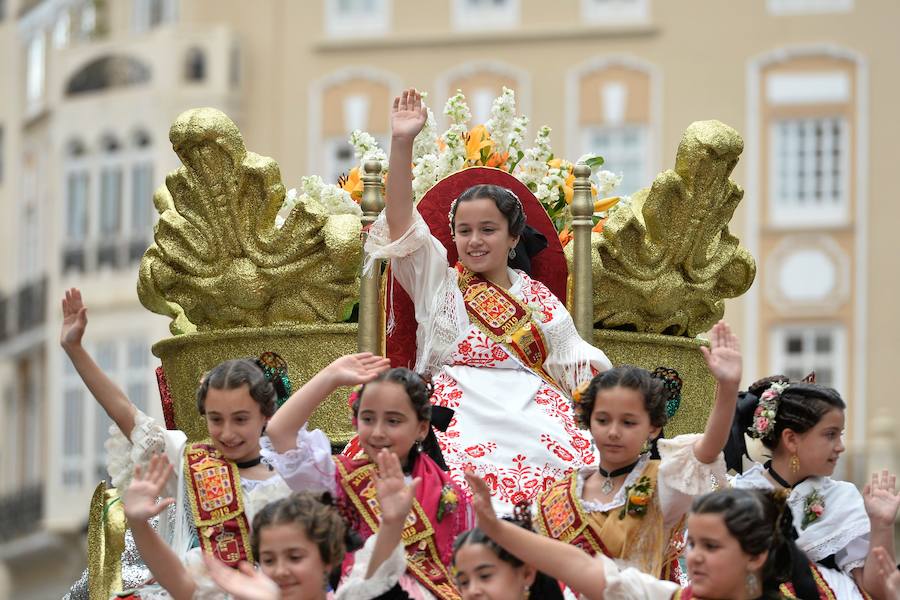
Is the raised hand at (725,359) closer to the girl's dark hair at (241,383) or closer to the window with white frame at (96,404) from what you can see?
the girl's dark hair at (241,383)

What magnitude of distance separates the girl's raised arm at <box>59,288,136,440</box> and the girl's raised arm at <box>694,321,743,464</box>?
1894mm

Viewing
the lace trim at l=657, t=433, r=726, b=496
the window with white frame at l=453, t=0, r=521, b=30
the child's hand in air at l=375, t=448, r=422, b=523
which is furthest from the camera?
the window with white frame at l=453, t=0, r=521, b=30

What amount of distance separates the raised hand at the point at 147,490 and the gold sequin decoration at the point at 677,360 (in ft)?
10.6

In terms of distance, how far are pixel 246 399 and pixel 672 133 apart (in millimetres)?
27100

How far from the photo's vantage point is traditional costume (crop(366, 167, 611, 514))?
29.5ft

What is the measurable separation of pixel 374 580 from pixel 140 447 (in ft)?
3.61

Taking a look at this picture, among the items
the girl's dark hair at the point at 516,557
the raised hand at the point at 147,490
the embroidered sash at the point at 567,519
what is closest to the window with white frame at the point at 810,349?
the embroidered sash at the point at 567,519

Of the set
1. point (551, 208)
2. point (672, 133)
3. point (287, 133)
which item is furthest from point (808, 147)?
point (551, 208)

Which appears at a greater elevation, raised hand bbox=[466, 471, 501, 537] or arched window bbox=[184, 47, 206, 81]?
arched window bbox=[184, 47, 206, 81]

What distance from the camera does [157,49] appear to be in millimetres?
36469

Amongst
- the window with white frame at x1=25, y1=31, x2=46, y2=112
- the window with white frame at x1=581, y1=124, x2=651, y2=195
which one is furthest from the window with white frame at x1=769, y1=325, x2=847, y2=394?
the window with white frame at x1=25, y1=31, x2=46, y2=112

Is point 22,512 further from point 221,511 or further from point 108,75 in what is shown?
point 221,511

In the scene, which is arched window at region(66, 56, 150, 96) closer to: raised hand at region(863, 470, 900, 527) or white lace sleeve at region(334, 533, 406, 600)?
raised hand at region(863, 470, 900, 527)

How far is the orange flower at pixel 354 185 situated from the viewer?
36.8 ft
